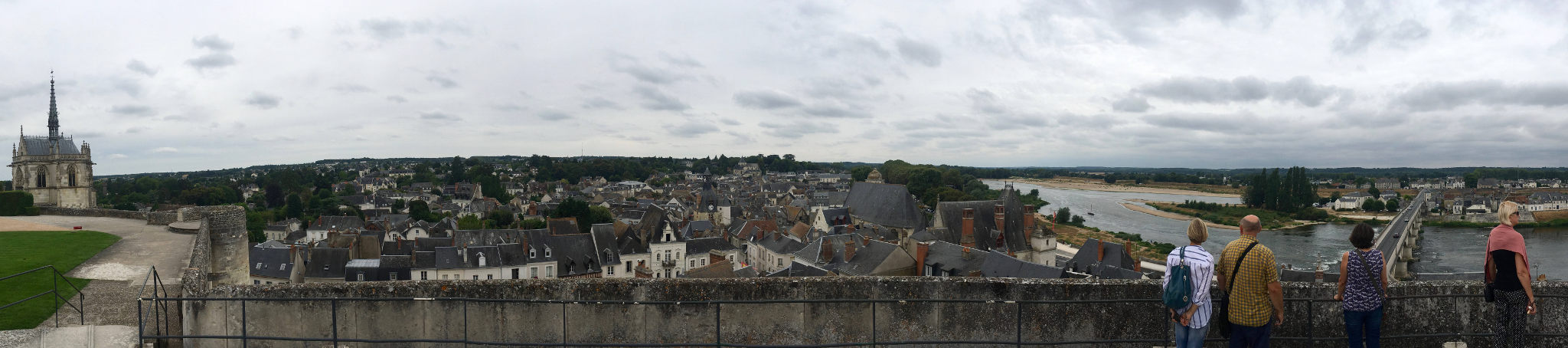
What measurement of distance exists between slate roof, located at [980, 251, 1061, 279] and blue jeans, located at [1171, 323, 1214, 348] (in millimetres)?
16799

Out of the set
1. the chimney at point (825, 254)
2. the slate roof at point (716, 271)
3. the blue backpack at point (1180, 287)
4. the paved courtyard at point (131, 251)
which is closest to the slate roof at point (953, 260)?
the chimney at point (825, 254)

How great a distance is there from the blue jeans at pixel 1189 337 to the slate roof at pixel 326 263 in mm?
34898

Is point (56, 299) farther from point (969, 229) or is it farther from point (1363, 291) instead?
point (969, 229)

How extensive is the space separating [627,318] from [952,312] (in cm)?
280

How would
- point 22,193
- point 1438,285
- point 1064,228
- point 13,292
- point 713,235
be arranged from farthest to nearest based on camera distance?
1. point 1064,228
2. point 713,235
3. point 22,193
4. point 13,292
5. point 1438,285

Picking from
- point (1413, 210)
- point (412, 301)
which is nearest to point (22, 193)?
point (412, 301)

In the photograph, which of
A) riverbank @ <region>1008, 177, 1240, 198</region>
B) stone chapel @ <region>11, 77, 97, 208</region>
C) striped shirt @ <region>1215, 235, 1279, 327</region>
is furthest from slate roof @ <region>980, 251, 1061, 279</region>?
riverbank @ <region>1008, 177, 1240, 198</region>

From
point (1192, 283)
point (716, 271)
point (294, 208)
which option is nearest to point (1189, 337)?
point (1192, 283)

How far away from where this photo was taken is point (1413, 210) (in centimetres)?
6669

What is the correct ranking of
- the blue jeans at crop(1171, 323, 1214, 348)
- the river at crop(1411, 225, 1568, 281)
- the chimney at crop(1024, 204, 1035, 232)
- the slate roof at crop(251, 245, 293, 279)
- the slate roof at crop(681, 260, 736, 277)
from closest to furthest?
the blue jeans at crop(1171, 323, 1214, 348) < the slate roof at crop(681, 260, 736, 277) < the slate roof at crop(251, 245, 293, 279) < the chimney at crop(1024, 204, 1035, 232) < the river at crop(1411, 225, 1568, 281)

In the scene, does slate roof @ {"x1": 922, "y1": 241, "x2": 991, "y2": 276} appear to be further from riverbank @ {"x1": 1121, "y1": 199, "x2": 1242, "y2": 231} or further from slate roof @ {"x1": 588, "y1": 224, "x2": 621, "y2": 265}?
riverbank @ {"x1": 1121, "y1": 199, "x2": 1242, "y2": 231}

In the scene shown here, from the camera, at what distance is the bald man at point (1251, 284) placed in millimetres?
4250

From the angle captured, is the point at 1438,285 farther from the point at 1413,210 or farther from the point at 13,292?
the point at 1413,210

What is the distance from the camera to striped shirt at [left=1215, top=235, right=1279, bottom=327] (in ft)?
14.0
